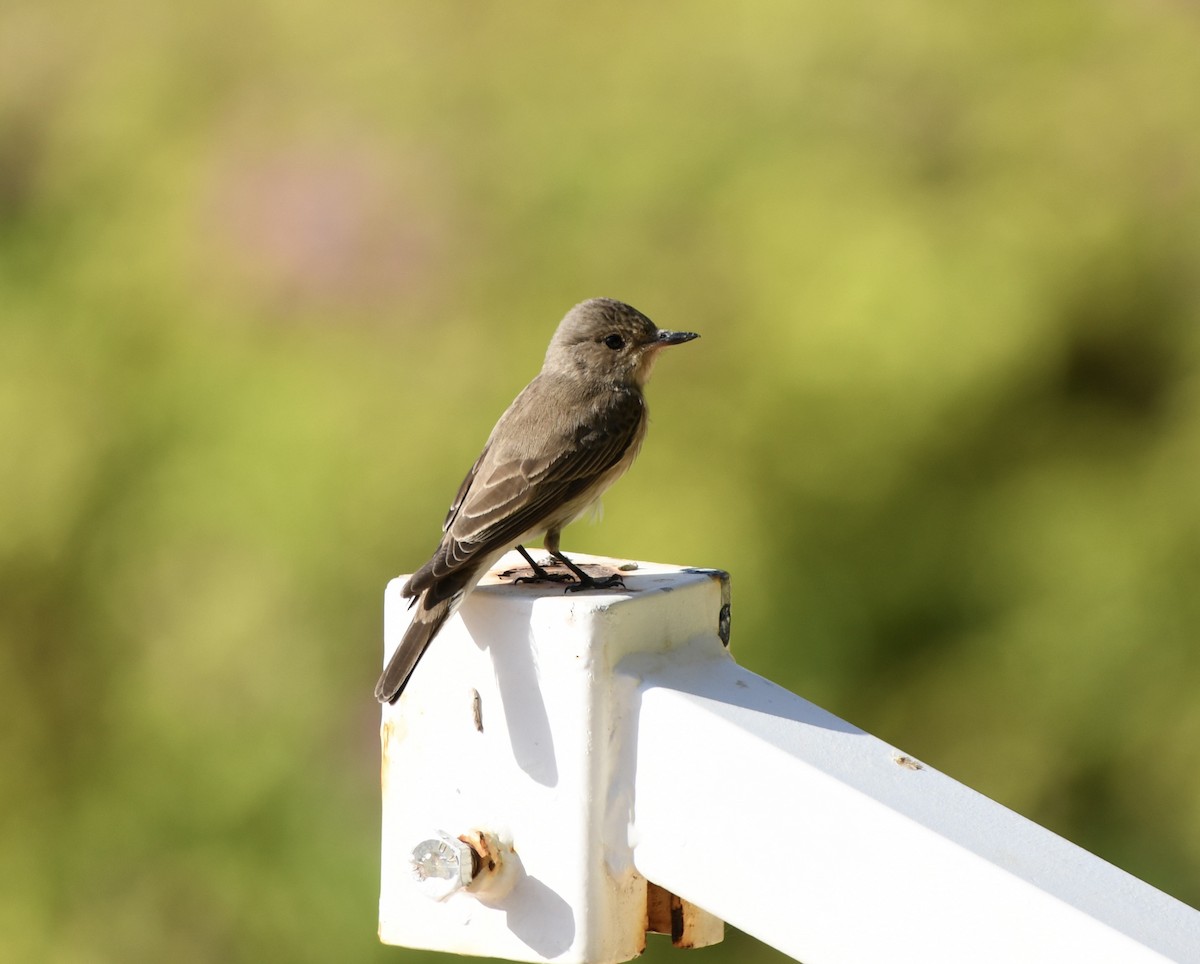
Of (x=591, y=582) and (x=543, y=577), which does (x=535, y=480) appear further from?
(x=591, y=582)

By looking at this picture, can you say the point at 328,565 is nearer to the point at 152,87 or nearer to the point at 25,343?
the point at 25,343

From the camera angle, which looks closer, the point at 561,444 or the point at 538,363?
the point at 561,444

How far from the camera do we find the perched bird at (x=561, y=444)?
298 centimetres

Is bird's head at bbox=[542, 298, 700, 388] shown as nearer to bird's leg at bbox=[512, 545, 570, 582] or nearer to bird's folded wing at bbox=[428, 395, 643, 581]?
bird's folded wing at bbox=[428, 395, 643, 581]

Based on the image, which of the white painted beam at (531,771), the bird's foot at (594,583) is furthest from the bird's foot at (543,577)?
the white painted beam at (531,771)

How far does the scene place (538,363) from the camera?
4.40 m

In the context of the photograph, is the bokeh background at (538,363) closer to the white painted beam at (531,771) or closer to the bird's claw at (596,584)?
the bird's claw at (596,584)

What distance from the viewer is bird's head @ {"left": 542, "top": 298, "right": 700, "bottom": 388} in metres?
3.77

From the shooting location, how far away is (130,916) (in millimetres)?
4562

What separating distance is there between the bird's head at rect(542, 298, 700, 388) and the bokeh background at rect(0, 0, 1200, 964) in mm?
461

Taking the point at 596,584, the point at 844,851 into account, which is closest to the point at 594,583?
the point at 596,584

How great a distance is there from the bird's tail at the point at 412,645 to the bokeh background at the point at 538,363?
190cm

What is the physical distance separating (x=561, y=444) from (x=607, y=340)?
22.7 inches

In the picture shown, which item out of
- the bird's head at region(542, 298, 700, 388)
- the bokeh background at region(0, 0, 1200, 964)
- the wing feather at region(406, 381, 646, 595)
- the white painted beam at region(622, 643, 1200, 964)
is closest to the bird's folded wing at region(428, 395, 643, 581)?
the wing feather at region(406, 381, 646, 595)
